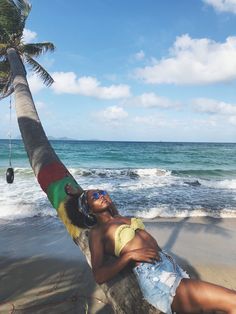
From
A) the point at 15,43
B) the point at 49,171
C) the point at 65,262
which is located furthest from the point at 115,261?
the point at 15,43

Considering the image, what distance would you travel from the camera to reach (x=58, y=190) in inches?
188

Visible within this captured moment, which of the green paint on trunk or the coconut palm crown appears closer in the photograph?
the green paint on trunk

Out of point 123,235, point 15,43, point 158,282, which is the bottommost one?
point 158,282

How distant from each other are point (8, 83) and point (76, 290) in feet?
48.1

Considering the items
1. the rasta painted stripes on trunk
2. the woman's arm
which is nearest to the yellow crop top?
the woman's arm

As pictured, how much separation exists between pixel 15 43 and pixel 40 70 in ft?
8.65

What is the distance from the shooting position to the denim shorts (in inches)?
125

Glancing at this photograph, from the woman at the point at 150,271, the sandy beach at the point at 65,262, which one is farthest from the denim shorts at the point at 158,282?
the sandy beach at the point at 65,262

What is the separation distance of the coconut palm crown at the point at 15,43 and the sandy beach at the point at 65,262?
28.2 ft

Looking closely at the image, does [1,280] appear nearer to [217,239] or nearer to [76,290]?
[76,290]

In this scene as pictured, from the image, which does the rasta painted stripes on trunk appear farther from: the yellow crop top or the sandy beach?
the sandy beach

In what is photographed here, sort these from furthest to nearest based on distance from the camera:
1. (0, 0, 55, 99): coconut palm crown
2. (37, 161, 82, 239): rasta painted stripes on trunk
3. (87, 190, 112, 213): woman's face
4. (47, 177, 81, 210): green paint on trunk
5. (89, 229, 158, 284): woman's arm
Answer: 1. (0, 0, 55, 99): coconut palm crown
2. (47, 177, 81, 210): green paint on trunk
3. (37, 161, 82, 239): rasta painted stripes on trunk
4. (87, 190, 112, 213): woman's face
5. (89, 229, 158, 284): woman's arm

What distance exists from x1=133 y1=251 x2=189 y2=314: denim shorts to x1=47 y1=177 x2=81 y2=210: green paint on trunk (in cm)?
158

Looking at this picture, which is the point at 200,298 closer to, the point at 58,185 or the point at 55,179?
the point at 58,185
